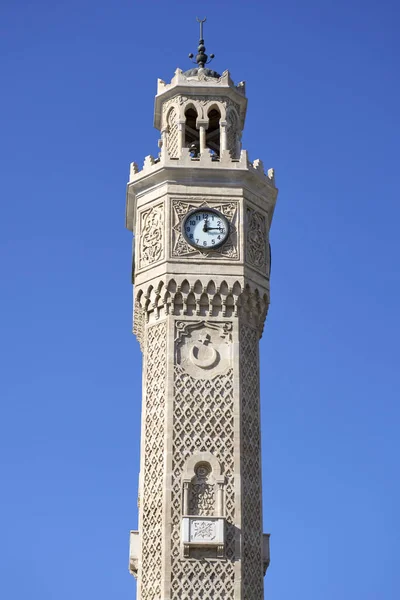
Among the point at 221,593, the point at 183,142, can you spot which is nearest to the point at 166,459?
the point at 221,593

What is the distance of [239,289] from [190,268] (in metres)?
1.10

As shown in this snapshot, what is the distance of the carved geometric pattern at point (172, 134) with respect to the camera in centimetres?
2998

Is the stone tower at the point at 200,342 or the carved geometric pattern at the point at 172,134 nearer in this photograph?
the stone tower at the point at 200,342

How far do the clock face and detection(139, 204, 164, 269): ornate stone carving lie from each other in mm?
576

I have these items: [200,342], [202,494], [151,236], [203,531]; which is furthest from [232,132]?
[203,531]

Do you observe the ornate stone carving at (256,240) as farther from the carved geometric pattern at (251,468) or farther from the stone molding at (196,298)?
the carved geometric pattern at (251,468)

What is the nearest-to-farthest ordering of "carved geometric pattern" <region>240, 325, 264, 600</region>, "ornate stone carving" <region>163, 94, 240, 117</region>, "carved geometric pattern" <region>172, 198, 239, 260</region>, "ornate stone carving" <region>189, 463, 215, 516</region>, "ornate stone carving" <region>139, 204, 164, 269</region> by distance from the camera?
"carved geometric pattern" <region>240, 325, 264, 600</region> < "ornate stone carving" <region>189, 463, 215, 516</region> < "carved geometric pattern" <region>172, 198, 239, 260</region> < "ornate stone carving" <region>139, 204, 164, 269</region> < "ornate stone carving" <region>163, 94, 240, 117</region>

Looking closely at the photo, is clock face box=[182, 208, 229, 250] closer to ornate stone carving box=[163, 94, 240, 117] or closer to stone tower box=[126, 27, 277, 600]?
stone tower box=[126, 27, 277, 600]

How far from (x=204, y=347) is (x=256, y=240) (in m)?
2.78

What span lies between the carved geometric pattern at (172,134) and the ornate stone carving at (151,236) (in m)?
1.57

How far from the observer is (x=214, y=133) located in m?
30.9

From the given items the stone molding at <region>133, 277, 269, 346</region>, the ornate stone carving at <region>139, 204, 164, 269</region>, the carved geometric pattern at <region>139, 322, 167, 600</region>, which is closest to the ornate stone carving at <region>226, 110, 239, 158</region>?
the ornate stone carving at <region>139, 204, 164, 269</region>

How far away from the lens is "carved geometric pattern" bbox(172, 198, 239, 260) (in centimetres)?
2833

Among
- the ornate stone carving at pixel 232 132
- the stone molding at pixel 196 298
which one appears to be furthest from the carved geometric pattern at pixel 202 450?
the ornate stone carving at pixel 232 132
